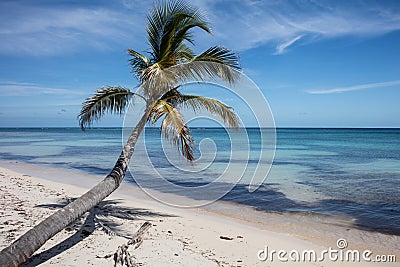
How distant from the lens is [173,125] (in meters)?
6.43

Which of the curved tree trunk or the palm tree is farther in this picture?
the palm tree

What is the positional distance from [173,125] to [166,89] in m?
0.79

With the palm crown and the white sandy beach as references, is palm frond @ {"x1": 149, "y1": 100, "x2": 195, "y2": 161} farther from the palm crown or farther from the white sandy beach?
the white sandy beach

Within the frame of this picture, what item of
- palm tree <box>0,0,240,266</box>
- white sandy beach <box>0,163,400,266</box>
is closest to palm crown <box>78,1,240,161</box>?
palm tree <box>0,0,240,266</box>

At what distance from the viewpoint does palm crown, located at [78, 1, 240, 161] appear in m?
6.45

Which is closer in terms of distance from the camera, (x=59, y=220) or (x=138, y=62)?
(x=59, y=220)

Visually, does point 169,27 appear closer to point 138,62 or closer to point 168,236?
point 138,62

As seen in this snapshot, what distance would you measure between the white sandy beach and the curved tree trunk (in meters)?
0.53

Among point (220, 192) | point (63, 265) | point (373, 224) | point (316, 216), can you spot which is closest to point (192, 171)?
point (220, 192)

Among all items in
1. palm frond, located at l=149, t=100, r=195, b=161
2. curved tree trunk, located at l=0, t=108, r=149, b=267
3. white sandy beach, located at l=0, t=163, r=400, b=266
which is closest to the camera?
curved tree trunk, located at l=0, t=108, r=149, b=267

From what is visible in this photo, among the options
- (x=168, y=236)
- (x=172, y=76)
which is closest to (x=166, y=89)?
(x=172, y=76)

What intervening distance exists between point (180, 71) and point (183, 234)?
3.27 metres

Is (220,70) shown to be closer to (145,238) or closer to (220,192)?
(145,238)

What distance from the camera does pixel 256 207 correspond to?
384 inches
